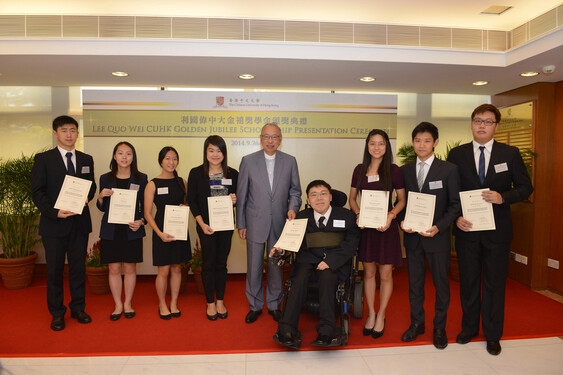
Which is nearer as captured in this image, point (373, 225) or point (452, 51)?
point (373, 225)

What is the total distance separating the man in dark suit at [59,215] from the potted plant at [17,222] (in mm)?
1717

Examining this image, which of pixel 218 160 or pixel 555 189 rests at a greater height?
pixel 218 160

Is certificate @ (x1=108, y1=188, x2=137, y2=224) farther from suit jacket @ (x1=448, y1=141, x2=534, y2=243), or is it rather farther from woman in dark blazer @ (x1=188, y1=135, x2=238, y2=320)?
suit jacket @ (x1=448, y1=141, x2=534, y2=243)

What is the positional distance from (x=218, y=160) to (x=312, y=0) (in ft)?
6.95

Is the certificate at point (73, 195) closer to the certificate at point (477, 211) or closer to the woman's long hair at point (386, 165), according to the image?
the woman's long hair at point (386, 165)

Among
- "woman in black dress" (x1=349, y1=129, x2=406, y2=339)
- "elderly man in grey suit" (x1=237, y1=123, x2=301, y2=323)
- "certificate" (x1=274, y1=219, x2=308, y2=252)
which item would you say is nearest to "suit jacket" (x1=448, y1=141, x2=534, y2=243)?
"woman in black dress" (x1=349, y1=129, x2=406, y2=339)

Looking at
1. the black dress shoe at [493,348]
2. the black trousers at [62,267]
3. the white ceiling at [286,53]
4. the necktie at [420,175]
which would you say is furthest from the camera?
the white ceiling at [286,53]

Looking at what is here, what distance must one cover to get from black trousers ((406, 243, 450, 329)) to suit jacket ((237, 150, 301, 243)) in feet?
4.05

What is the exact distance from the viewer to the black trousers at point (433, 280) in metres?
3.25

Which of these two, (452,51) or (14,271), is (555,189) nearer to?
(452,51)

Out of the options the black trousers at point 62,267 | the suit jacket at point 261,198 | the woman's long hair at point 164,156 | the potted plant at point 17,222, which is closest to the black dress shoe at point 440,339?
the suit jacket at point 261,198

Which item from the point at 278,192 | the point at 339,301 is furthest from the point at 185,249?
the point at 339,301

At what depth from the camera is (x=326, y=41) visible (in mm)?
4398

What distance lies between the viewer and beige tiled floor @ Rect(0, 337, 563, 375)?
9.59ft
